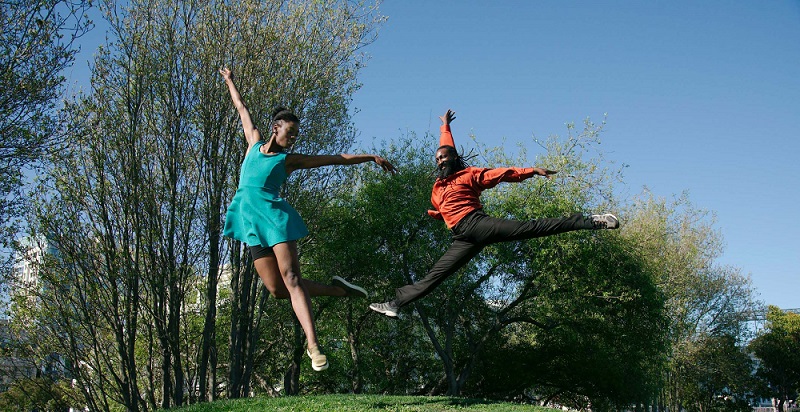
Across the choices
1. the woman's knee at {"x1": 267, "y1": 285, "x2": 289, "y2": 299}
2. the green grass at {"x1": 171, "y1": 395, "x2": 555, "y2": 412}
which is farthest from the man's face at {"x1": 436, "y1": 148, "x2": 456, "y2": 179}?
the green grass at {"x1": 171, "y1": 395, "x2": 555, "y2": 412}

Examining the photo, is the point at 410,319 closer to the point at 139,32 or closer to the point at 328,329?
the point at 328,329

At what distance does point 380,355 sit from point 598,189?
1085cm

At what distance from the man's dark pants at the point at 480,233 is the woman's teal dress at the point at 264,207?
2.04 meters

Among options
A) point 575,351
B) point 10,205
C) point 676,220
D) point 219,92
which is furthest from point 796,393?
point 10,205

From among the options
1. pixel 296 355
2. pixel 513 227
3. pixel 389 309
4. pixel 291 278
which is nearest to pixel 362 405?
pixel 389 309

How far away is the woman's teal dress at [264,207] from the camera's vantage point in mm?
5906

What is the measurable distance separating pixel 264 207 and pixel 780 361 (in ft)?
179

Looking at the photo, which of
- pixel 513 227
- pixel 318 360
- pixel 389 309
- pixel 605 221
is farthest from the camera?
pixel 389 309

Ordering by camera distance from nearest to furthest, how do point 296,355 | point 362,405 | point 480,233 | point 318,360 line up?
point 318,360, point 480,233, point 362,405, point 296,355

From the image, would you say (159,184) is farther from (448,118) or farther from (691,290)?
(691,290)

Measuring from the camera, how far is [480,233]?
729 cm

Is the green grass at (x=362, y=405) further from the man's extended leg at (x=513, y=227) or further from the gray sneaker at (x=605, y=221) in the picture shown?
the gray sneaker at (x=605, y=221)

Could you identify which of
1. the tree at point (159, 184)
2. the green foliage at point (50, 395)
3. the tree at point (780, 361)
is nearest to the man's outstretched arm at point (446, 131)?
A: the tree at point (159, 184)

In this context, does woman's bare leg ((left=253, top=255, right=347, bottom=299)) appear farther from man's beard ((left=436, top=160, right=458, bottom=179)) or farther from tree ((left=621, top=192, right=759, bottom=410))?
tree ((left=621, top=192, right=759, bottom=410))
